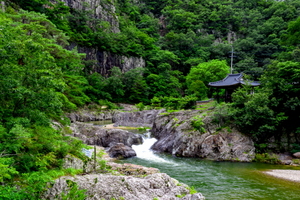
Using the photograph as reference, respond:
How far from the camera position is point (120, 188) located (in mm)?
8312

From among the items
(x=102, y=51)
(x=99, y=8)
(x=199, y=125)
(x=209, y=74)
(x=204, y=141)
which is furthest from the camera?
(x=99, y=8)

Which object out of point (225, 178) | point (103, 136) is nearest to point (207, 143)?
point (225, 178)

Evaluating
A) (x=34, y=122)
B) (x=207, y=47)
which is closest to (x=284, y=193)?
(x=34, y=122)

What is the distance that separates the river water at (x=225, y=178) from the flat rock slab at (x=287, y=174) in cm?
65

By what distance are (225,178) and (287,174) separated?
→ 4463 millimetres

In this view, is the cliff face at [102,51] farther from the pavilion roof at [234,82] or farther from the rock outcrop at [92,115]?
the pavilion roof at [234,82]

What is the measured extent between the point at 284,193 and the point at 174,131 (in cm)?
1152

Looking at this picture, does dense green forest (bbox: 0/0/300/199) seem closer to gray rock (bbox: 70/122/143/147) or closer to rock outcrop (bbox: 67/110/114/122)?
rock outcrop (bbox: 67/110/114/122)

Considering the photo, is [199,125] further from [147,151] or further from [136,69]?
[136,69]

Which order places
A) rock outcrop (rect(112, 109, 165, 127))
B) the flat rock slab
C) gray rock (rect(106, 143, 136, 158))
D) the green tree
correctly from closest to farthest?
the flat rock slab → gray rock (rect(106, 143, 136, 158)) → rock outcrop (rect(112, 109, 165, 127)) → the green tree

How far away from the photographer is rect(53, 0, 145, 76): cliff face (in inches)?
1959

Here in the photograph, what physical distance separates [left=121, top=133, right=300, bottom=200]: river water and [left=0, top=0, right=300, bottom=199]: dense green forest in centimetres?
514

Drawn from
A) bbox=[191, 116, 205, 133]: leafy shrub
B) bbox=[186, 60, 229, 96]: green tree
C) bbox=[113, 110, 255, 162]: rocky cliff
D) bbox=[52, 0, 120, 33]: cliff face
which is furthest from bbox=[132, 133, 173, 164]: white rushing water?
bbox=[52, 0, 120, 33]: cliff face

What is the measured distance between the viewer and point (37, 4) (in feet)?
137
